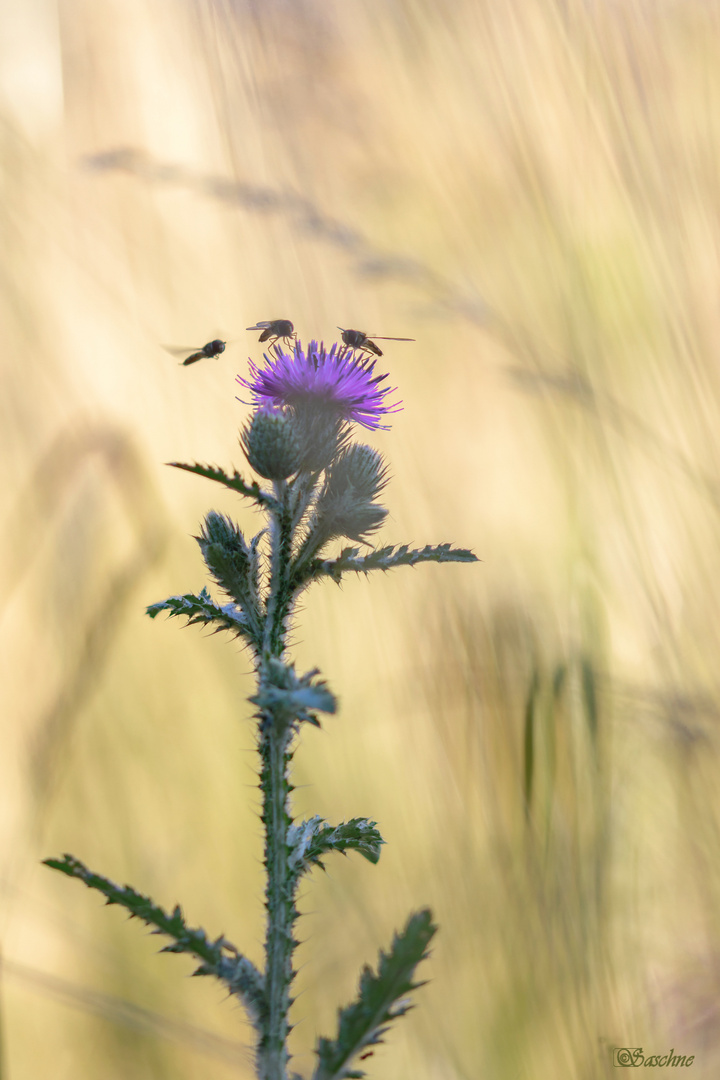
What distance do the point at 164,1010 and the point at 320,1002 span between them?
34 centimetres

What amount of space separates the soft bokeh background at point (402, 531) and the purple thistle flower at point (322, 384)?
2.46ft

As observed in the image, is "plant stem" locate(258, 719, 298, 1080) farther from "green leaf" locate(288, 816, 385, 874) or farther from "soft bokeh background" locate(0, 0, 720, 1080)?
"soft bokeh background" locate(0, 0, 720, 1080)

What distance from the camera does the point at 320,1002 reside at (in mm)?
1780

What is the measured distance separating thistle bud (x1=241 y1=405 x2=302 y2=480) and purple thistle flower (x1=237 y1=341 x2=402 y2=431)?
121 millimetres

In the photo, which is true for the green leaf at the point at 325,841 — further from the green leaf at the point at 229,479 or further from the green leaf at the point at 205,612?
the green leaf at the point at 229,479

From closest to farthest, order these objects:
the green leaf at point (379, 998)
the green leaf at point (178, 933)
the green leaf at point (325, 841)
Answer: the green leaf at point (379, 998)
the green leaf at point (178, 933)
the green leaf at point (325, 841)

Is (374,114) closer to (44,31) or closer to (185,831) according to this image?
(44,31)

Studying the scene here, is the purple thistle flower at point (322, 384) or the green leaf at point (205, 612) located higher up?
the purple thistle flower at point (322, 384)

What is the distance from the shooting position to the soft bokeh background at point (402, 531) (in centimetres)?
168

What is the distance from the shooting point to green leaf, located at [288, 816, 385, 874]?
0.99 m

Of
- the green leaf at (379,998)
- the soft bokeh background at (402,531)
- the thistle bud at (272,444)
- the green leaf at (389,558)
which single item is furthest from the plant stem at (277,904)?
the soft bokeh background at (402,531)

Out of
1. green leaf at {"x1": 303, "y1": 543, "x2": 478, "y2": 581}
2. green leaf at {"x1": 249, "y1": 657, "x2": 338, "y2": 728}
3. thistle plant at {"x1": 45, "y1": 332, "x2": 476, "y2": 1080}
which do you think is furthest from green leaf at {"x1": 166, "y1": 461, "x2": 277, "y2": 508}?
green leaf at {"x1": 249, "y1": 657, "x2": 338, "y2": 728}

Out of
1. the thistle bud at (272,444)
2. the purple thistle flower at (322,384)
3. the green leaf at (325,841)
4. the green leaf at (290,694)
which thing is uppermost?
the purple thistle flower at (322,384)

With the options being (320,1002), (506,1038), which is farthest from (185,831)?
(506,1038)
